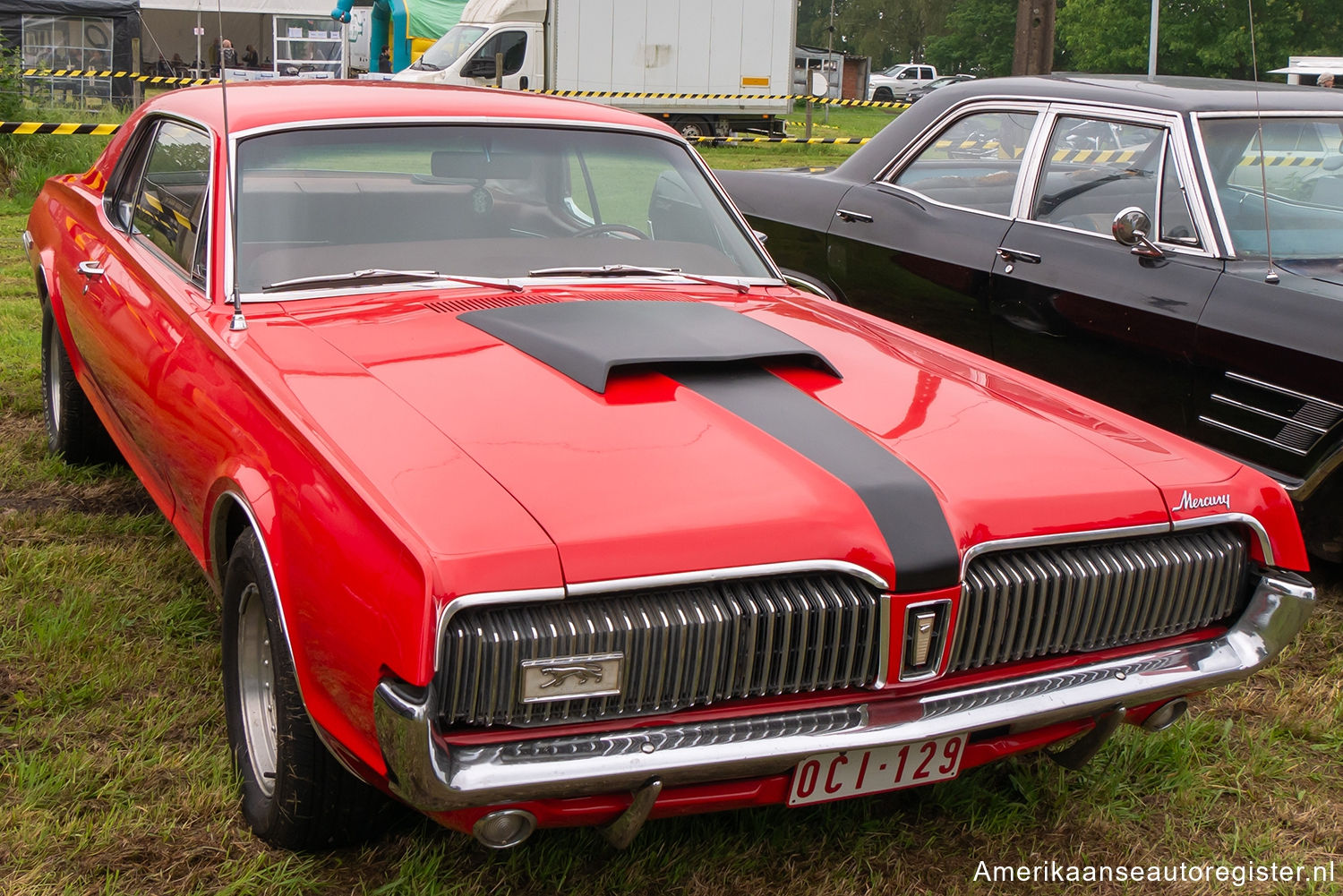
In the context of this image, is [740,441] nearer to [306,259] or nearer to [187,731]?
[306,259]

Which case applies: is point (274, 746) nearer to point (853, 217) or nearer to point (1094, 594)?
point (1094, 594)

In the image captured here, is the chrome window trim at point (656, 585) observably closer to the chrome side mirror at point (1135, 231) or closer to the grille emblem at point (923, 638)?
the grille emblem at point (923, 638)

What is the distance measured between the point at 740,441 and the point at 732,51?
63.5 feet

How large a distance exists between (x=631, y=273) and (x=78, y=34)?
2189cm

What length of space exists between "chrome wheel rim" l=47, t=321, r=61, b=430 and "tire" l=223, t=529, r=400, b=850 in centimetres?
238

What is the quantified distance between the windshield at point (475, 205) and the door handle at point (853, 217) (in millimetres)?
1686

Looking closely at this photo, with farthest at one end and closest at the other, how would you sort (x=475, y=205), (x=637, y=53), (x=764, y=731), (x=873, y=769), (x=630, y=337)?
(x=637, y=53), (x=475, y=205), (x=630, y=337), (x=873, y=769), (x=764, y=731)

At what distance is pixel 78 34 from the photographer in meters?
21.9

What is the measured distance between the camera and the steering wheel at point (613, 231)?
3.76m

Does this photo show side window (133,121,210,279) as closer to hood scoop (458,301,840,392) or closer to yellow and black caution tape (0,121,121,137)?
hood scoop (458,301,840,392)

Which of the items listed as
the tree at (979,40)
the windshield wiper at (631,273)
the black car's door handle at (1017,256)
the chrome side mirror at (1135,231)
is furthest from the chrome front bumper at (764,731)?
the tree at (979,40)

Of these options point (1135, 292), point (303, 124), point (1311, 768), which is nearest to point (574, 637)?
point (303, 124)

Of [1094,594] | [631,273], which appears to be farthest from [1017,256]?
[1094,594]

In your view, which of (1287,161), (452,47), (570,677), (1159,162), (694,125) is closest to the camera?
(570,677)
